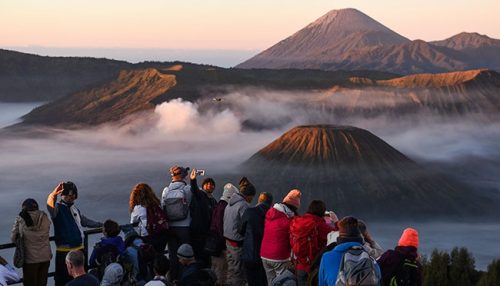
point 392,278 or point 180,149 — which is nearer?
point 392,278

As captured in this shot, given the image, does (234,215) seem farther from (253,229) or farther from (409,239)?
(409,239)

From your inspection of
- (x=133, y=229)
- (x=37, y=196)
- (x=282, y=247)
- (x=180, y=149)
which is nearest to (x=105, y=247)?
(x=133, y=229)

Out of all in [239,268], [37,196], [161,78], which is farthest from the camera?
[161,78]

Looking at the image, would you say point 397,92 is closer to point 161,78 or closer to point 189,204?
→ point 161,78

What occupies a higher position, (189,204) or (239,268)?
(189,204)

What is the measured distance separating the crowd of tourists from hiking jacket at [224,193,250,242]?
0.01m

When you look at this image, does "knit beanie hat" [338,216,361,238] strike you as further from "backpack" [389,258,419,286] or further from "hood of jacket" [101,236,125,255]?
"hood of jacket" [101,236,125,255]

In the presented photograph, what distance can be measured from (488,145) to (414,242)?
594 feet

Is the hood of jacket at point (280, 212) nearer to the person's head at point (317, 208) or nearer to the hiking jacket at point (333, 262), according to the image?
the person's head at point (317, 208)

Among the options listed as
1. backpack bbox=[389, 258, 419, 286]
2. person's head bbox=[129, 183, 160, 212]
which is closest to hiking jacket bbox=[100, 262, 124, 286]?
person's head bbox=[129, 183, 160, 212]

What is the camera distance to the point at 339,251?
8289mm

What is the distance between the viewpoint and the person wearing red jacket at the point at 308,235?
1002 centimetres

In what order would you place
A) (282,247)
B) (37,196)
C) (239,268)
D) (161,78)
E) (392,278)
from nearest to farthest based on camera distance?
1. (392,278)
2. (282,247)
3. (239,268)
4. (37,196)
5. (161,78)

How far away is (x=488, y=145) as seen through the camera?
182 m
